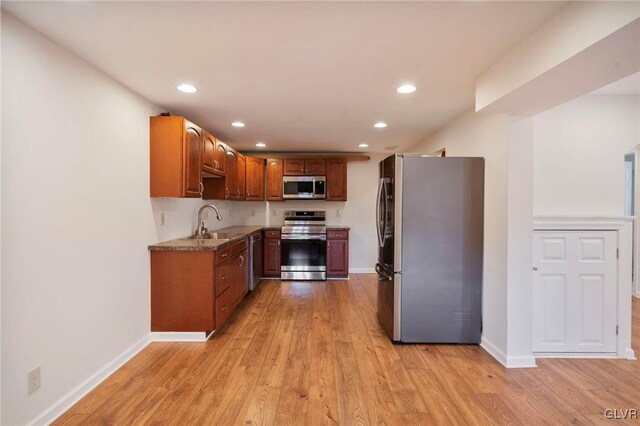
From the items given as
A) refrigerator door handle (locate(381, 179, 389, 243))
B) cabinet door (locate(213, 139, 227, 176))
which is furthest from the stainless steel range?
refrigerator door handle (locate(381, 179, 389, 243))

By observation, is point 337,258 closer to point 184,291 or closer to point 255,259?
point 255,259

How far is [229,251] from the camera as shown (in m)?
3.22

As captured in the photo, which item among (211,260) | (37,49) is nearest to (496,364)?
(211,260)

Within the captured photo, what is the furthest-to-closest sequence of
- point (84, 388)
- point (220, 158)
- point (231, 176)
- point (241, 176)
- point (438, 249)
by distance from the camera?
point (241, 176) < point (231, 176) < point (220, 158) < point (438, 249) < point (84, 388)

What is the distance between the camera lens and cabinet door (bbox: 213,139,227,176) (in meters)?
3.56

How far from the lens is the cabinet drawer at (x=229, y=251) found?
2.91m

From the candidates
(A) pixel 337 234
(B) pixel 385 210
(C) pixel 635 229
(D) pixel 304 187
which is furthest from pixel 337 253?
(C) pixel 635 229

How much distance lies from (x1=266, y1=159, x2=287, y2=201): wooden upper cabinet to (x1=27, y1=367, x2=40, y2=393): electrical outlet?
13.2ft

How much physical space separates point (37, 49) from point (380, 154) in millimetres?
4964

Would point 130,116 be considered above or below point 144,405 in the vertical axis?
above

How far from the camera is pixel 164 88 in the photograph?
8.07 ft

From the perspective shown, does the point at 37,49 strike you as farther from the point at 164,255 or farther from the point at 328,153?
the point at 328,153

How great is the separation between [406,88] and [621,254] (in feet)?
7.51

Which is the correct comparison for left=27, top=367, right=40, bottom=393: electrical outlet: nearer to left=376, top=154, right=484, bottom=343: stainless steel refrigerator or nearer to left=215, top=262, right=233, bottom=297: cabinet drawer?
left=215, top=262, right=233, bottom=297: cabinet drawer
